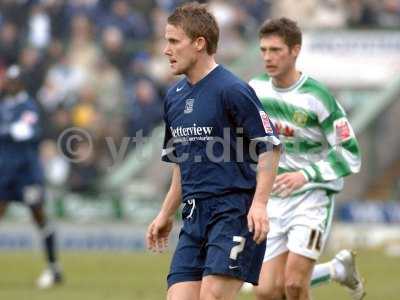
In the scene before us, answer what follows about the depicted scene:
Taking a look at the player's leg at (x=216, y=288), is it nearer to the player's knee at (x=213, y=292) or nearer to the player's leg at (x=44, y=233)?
the player's knee at (x=213, y=292)

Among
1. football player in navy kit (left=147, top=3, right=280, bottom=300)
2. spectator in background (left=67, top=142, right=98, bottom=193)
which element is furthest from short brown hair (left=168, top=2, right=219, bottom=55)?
spectator in background (left=67, top=142, right=98, bottom=193)

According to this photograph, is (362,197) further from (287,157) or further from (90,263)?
(287,157)

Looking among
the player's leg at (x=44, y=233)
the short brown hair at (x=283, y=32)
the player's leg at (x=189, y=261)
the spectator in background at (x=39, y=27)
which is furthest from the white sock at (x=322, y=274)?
the spectator in background at (x=39, y=27)

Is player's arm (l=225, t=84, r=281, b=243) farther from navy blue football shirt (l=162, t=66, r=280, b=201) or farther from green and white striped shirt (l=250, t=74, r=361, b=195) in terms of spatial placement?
green and white striped shirt (l=250, t=74, r=361, b=195)

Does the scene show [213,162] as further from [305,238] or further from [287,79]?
[287,79]

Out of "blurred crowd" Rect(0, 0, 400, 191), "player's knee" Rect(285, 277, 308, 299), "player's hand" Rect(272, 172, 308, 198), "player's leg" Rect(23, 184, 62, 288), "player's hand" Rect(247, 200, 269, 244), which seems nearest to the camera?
"player's hand" Rect(247, 200, 269, 244)

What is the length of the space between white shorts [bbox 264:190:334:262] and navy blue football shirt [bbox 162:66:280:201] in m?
1.86

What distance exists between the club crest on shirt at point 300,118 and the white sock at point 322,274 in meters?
1.52

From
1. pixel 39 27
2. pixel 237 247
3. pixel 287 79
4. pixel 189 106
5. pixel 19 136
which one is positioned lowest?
pixel 237 247

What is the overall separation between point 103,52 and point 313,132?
535 inches

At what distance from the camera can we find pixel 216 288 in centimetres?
773

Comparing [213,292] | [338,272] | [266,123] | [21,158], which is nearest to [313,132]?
[338,272]

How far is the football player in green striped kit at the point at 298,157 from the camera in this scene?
9773 millimetres

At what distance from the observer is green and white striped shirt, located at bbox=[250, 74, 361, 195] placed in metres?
9.88
